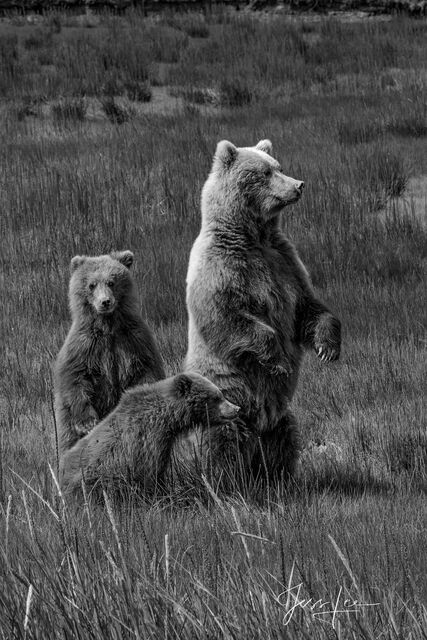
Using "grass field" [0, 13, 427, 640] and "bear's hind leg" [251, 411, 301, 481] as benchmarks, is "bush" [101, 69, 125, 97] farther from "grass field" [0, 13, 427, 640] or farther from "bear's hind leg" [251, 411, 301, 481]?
"bear's hind leg" [251, 411, 301, 481]

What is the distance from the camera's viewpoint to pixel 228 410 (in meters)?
5.05

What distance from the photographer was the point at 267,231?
564 centimetres

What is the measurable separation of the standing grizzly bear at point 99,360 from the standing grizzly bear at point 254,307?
0.27 m

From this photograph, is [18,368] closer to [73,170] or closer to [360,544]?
[360,544]

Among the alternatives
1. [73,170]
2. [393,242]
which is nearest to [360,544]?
[393,242]

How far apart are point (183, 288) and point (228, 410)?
3.13 m

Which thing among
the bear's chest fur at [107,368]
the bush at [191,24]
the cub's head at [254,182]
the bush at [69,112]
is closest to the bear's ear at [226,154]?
the cub's head at [254,182]

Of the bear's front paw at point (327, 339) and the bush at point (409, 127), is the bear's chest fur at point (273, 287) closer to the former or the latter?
the bear's front paw at point (327, 339)

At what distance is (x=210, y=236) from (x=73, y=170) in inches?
231

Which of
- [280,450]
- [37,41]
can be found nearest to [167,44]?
[37,41]

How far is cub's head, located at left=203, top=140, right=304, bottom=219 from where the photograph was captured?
552cm

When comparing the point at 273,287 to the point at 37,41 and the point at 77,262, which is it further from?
the point at 37,41

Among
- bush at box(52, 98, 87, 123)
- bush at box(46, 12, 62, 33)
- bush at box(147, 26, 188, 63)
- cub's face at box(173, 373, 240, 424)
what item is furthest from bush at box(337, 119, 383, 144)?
bush at box(46, 12, 62, 33)

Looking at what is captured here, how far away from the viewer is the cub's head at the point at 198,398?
505 cm
